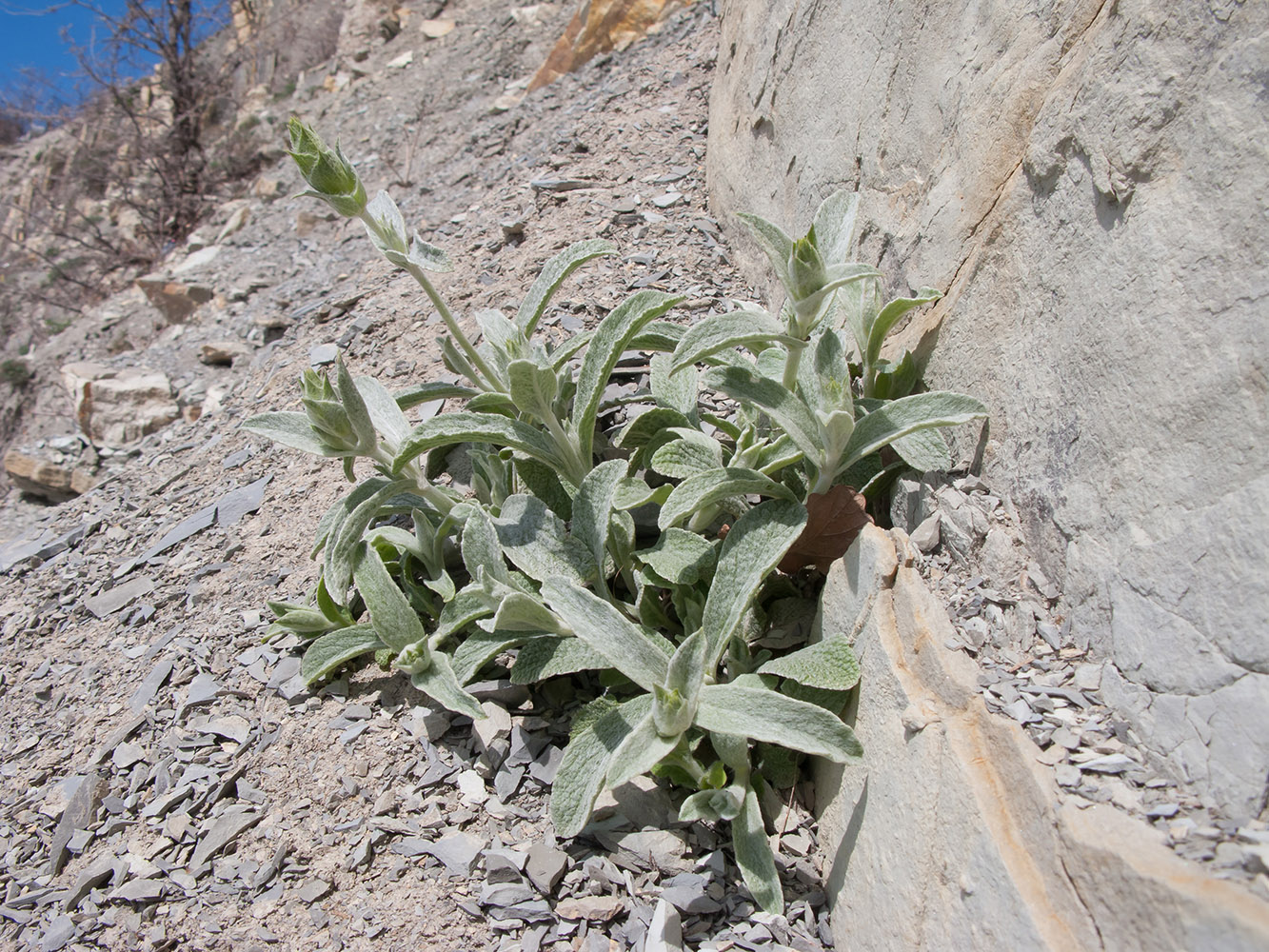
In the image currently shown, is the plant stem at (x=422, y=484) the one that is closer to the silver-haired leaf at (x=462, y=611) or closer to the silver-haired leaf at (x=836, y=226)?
the silver-haired leaf at (x=462, y=611)

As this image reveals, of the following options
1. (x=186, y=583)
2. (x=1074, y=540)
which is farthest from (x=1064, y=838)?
(x=186, y=583)

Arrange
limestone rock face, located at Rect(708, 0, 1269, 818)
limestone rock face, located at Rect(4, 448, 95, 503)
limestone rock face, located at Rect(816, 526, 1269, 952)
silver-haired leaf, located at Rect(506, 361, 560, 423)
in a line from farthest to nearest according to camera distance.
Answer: limestone rock face, located at Rect(4, 448, 95, 503), silver-haired leaf, located at Rect(506, 361, 560, 423), limestone rock face, located at Rect(708, 0, 1269, 818), limestone rock face, located at Rect(816, 526, 1269, 952)

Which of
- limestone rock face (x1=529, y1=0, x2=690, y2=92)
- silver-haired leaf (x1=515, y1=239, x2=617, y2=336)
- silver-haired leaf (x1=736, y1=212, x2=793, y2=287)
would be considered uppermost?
limestone rock face (x1=529, y1=0, x2=690, y2=92)

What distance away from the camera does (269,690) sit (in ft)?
8.43

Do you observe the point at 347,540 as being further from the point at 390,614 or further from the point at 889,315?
the point at 889,315

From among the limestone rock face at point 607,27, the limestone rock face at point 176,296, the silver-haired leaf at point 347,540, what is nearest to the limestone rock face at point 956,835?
the silver-haired leaf at point 347,540

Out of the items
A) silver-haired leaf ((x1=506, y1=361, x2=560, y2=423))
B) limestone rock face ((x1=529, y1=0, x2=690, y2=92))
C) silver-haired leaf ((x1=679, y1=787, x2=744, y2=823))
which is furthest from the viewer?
limestone rock face ((x1=529, y1=0, x2=690, y2=92))

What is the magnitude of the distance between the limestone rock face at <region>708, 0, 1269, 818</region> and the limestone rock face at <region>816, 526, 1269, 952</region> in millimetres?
194

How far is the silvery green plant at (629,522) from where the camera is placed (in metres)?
1.91

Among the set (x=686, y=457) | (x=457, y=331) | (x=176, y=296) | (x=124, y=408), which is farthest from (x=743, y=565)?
(x=176, y=296)

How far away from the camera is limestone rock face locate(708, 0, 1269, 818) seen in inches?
53.9

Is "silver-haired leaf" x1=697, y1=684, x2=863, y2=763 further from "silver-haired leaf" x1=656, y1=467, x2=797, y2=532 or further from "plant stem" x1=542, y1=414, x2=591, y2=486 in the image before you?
"plant stem" x1=542, y1=414, x2=591, y2=486

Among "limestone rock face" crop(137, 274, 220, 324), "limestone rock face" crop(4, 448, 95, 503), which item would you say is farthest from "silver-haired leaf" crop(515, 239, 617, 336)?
"limestone rock face" crop(137, 274, 220, 324)

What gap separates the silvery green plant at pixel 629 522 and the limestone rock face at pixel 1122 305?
22 centimetres
